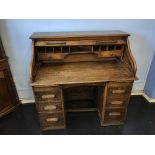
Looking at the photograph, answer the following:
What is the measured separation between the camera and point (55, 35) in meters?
1.67

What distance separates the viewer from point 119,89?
1633 millimetres

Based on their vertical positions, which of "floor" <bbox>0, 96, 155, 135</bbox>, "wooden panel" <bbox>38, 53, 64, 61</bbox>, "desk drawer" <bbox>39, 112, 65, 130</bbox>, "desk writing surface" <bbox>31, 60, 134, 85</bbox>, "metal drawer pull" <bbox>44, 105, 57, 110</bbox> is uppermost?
"wooden panel" <bbox>38, 53, 64, 61</bbox>

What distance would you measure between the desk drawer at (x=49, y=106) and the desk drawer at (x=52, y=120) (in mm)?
68

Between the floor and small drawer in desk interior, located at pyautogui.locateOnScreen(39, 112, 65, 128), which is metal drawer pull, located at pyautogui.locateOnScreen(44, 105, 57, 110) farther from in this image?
the floor

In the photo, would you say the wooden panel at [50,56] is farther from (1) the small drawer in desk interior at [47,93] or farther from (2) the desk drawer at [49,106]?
(2) the desk drawer at [49,106]

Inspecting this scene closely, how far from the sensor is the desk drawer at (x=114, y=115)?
1816 mm

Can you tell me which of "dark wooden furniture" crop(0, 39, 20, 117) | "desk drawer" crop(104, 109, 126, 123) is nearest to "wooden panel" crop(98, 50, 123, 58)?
"desk drawer" crop(104, 109, 126, 123)

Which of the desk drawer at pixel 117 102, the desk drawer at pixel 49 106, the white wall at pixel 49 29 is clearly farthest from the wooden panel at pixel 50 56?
the desk drawer at pixel 117 102

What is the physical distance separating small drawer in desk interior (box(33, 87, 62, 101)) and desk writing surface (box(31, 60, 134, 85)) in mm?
93

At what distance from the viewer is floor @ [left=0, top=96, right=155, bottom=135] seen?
6.10 feet

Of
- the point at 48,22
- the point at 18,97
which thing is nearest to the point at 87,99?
the point at 18,97

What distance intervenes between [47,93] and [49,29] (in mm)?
835

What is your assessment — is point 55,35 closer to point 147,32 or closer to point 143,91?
point 147,32

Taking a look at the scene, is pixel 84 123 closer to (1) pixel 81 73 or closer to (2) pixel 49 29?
(1) pixel 81 73
